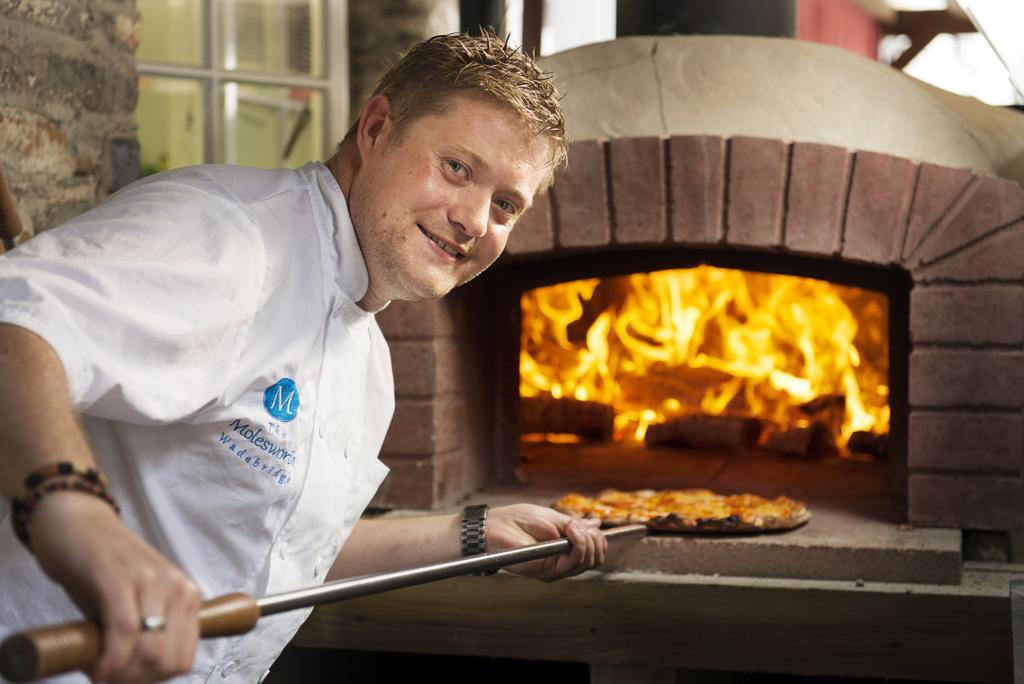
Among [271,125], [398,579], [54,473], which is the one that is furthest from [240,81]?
[54,473]

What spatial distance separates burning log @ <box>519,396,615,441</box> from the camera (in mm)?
3850

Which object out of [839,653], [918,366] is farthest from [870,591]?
[918,366]

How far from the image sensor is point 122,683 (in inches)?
38.0

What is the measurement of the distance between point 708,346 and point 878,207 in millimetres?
977

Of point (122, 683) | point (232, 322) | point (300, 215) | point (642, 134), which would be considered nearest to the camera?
point (122, 683)

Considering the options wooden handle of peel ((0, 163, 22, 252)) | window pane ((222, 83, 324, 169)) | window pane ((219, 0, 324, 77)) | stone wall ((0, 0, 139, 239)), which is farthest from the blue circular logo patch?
window pane ((219, 0, 324, 77))

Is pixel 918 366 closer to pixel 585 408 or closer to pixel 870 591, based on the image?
pixel 870 591

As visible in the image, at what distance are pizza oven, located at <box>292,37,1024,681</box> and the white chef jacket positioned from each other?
3.73ft

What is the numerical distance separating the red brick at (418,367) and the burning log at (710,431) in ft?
2.92

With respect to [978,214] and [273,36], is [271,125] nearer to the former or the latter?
[273,36]

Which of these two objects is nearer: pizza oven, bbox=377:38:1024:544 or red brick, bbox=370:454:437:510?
pizza oven, bbox=377:38:1024:544

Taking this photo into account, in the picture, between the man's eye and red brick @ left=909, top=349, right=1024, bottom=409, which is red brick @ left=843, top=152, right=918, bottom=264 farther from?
the man's eye

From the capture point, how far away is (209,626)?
103 centimetres

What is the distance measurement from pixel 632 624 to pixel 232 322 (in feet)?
5.30
